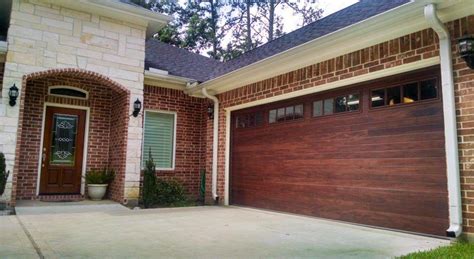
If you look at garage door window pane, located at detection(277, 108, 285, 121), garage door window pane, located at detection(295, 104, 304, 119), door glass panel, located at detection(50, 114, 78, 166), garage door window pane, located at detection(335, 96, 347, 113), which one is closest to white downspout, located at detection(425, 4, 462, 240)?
garage door window pane, located at detection(335, 96, 347, 113)

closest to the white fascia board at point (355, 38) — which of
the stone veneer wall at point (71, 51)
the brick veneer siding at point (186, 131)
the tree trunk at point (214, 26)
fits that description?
the brick veneer siding at point (186, 131)

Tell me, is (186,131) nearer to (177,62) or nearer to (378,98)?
(177,62)

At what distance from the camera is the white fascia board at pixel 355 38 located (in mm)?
4327

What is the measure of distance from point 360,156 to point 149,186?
14.3ft

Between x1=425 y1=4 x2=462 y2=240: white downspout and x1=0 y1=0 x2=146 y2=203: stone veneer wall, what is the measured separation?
19.1ft

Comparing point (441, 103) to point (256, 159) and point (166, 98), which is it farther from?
point (166, 98)

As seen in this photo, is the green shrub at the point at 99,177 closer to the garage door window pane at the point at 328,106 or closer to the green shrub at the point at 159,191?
the green shrub at the point at 159,191

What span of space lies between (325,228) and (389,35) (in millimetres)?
2807

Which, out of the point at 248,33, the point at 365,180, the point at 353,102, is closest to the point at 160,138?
the point at 353,102

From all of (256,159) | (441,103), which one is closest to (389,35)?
(441,103)

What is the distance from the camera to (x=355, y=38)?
5230mm

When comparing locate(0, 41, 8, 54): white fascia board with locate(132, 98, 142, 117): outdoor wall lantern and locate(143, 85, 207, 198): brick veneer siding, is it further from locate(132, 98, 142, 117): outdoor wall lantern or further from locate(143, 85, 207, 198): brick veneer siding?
locate(143, 85, 207, 198): brick veneer siding

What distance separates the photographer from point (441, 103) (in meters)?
4.50

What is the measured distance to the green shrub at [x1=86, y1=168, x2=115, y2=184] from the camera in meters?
8.13
